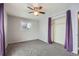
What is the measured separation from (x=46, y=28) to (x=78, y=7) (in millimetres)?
2518

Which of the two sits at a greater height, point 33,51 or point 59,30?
point 59,30

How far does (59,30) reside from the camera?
4098 mm

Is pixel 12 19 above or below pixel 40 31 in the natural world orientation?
above

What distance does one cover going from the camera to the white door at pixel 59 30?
12.5ft

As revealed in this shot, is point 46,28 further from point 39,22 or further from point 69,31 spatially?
point 69,31

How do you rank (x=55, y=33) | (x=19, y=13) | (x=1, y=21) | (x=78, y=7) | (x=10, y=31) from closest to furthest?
(x=1, y=21), (x=78, y=7), (x=10, y=31), (x=19, y=13), (x=55, y=33)

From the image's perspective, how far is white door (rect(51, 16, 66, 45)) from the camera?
12.5 ft

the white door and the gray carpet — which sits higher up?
the white door

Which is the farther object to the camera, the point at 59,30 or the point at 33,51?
the point at 59,30

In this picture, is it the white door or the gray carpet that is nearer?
the gray carpet

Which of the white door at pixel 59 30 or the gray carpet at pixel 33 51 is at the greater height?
the white door at pixel 59 30

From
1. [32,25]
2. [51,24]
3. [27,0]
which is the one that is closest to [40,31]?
[51,24]

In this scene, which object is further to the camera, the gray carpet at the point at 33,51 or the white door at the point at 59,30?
the white door at the point at 59,30

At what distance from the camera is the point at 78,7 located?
2.52 m
